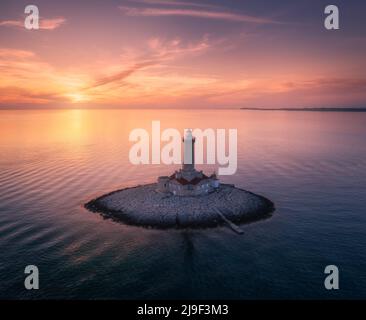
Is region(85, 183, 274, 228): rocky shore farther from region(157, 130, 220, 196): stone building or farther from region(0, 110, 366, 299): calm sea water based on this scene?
region(0, 110, 366, 299): calm sea water

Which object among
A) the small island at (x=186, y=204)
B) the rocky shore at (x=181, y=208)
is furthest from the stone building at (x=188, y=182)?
the rocky shore at (x=181, y=208)

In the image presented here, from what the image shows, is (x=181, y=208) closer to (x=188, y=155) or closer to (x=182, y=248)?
(x=188, y=155)

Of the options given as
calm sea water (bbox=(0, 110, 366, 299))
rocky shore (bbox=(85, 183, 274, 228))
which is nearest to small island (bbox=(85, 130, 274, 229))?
rocky shore (bbox=(85, 183, 274, 228))

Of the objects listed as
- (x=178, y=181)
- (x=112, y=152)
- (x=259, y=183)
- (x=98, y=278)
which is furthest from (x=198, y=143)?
(x=98, y=278)

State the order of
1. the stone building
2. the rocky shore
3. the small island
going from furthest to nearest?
the stone building
the small island
the rocky shore

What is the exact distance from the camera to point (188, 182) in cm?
5953

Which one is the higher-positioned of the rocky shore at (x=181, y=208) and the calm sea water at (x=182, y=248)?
the rocky shore at (x=181, y=208)

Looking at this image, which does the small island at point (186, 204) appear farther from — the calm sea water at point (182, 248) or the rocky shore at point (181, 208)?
the calm sea water at point (182, 248)

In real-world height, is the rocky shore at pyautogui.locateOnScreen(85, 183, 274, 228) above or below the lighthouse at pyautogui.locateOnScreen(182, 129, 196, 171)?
below

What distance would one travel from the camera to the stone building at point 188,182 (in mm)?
59062

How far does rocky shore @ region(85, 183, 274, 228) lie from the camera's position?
49.6 metres

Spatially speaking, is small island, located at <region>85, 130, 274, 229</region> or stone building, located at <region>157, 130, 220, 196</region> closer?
small island, located at <region>85, 130, 274, 229</region>

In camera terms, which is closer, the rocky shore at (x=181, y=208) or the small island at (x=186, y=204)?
the rocky shore at (x=181, y=208)

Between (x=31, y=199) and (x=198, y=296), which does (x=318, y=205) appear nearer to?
(x=198, y=296)
